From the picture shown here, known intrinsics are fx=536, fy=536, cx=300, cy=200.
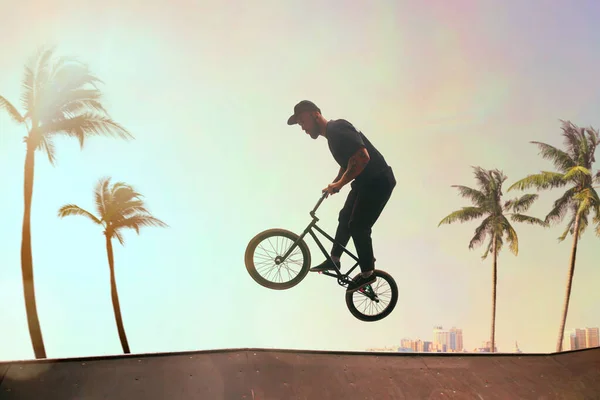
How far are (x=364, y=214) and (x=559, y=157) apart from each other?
2024cm

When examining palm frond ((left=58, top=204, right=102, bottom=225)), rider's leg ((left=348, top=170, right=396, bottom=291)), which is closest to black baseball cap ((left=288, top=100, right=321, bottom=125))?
rider's leg ((left=348, top=170, right=396, bottom=291))

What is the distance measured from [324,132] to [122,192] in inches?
547

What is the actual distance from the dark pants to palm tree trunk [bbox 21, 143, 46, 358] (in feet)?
32.1

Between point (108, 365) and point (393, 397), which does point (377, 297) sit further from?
point (108, 365)

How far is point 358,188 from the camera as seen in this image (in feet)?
26.2

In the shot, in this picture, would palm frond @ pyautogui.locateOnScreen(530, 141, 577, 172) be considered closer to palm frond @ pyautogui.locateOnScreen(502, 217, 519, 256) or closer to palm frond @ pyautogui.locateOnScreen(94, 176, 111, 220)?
palm frond @ pyautogui.locateOnScreen(502, 217, 519, 256)

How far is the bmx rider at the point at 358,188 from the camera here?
309 inches

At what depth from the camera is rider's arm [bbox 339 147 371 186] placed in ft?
26.0

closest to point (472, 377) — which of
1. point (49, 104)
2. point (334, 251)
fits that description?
point (334, 251)

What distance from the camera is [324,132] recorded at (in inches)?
327

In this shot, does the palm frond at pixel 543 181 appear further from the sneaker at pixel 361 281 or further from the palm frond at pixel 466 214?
the sneaker at pixel 361 281

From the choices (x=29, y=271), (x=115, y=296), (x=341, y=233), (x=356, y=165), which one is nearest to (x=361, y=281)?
(x=341, y=233)

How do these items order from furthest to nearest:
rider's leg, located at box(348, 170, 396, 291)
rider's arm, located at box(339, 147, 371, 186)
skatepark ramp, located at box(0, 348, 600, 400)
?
rider's arm, located at box(339, 147, 371, 186) < rider's leg, located at box(348, 170, 396, 291) < skatepark ramp, located at box(0, 348, 600, 400)

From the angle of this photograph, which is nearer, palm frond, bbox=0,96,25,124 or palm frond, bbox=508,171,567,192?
palm frond, bbox=0,96,25,124
